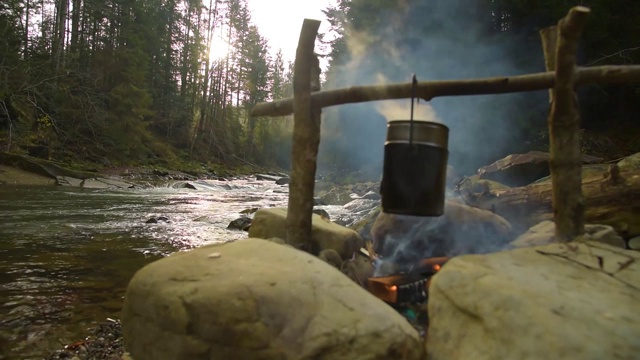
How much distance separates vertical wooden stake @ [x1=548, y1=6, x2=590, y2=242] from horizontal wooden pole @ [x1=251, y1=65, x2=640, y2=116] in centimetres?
10

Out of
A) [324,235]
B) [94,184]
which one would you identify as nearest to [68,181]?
[94,184]

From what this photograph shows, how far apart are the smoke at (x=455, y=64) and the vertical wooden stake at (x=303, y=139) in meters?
6.48

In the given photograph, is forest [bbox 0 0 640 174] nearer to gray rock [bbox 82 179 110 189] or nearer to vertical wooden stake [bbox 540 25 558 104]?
gray rock [bbox 82 179 110 189]

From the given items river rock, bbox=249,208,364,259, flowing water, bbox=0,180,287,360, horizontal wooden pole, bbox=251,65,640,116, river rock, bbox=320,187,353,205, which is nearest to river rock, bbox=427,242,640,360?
horizontal wooden pole, bbox=251,65,640,116

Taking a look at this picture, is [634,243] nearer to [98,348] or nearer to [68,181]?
[98,348]

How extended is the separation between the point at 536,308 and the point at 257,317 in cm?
135

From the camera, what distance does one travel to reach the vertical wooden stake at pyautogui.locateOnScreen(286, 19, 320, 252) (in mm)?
3703

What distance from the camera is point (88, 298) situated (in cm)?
363

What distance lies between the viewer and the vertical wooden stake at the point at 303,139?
146 inches

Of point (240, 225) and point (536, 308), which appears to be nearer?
point (536, 308)

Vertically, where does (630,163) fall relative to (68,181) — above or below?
above

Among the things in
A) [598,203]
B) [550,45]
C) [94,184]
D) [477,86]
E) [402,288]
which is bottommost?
[94,184]

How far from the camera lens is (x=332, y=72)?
94.2 ft

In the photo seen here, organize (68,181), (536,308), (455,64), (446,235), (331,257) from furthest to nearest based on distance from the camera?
(455,64), (68,181), (446,235), (331,257), (536,308)
